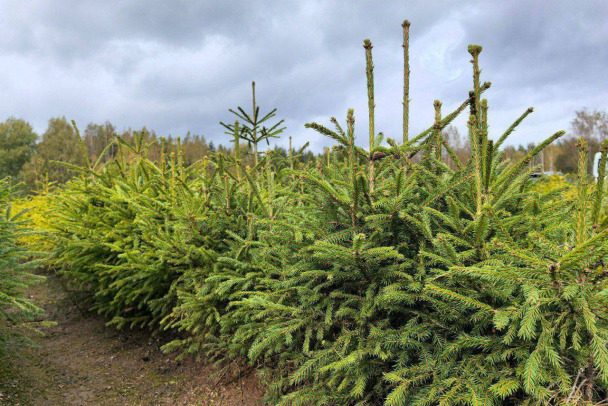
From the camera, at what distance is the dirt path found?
12.5ft

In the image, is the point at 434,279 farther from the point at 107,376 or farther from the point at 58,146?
the point at 58,146

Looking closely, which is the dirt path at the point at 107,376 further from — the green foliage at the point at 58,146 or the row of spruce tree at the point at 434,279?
the green foliage at the point at 58,146

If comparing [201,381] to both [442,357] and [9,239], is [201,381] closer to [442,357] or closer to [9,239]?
[9,239]

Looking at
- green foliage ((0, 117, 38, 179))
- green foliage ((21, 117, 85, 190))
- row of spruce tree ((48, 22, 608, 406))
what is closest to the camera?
row of spruce tree ((48, 22, 608, 406))

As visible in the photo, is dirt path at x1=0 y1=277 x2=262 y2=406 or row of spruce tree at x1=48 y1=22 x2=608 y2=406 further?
dirt path at x1=0 y1=277 x2=262 y2=406

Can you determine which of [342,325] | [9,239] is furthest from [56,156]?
[342,325]

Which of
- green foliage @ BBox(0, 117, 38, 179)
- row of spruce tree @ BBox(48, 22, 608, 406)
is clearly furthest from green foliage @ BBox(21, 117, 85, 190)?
row of spruce tree @ BBox(48, 22, 608, 406)

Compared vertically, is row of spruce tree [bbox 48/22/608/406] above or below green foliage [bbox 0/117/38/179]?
below

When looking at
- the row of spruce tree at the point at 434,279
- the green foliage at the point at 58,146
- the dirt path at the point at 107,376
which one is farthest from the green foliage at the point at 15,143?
the row of spruce tree at the point at 434,279

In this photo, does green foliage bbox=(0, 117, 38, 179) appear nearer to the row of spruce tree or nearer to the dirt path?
the dirt path

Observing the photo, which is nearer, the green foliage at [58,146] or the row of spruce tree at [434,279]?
the row of spruce tree at [434,279]

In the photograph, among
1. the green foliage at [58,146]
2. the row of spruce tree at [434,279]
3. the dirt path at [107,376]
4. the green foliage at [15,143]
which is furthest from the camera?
the green foliage at [15,143]

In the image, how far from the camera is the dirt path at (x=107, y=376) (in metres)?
3.81

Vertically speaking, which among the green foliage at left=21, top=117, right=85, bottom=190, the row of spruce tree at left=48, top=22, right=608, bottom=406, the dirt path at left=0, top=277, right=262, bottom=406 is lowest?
the dirt path at left=0, top=277, right=262, bottom=406
